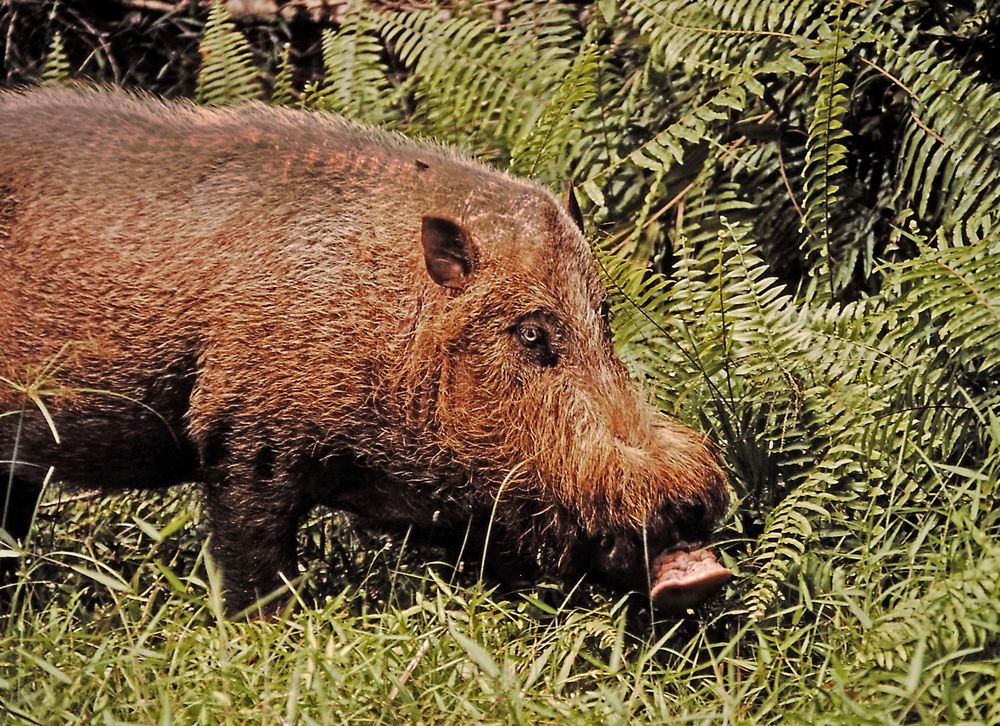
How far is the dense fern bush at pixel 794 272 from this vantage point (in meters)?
3.82

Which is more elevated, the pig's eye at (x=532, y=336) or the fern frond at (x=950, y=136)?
the fern frond at (x=950, y=136)

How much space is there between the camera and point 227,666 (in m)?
3.50

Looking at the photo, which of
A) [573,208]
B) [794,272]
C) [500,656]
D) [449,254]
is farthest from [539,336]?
[794,272]

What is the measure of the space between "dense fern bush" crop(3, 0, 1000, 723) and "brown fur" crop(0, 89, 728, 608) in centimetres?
46

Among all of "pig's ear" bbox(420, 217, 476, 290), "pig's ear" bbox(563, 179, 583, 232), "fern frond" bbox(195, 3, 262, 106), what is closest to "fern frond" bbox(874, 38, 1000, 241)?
"pig's ear" bbox(563, 179, 583, 232)

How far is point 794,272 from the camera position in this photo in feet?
19.4

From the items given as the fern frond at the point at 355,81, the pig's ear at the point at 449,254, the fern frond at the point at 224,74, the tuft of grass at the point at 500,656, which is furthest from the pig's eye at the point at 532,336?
the fern frond at the point at 224,74

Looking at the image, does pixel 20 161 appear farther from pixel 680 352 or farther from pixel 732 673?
pixel 732 673

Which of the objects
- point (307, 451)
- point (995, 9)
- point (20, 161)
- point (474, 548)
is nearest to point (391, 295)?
point (307, 451)

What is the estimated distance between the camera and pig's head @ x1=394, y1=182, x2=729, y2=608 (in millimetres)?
4219

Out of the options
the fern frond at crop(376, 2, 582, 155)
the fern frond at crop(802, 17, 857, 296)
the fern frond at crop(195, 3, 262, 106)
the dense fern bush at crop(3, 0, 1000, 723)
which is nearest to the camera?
the dense fern bush at crop(3, 0, 1000, 723)

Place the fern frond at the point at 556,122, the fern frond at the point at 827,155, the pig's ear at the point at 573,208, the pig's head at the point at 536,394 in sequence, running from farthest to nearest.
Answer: the fern frond at the point at 556,122, the fern frond at the point at 827,155, the pig's ear at the point at 573,208, the pig's head at the point at 536,394

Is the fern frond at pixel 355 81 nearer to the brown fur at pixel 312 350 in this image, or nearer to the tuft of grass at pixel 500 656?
the brown fur at pixel 312 350

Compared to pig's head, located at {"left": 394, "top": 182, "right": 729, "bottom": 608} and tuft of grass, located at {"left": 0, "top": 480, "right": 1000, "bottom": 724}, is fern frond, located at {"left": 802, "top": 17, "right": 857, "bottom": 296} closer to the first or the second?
pig's head, located at {"left": 394, "top": 182, "right": 729, "bottom": 608}
